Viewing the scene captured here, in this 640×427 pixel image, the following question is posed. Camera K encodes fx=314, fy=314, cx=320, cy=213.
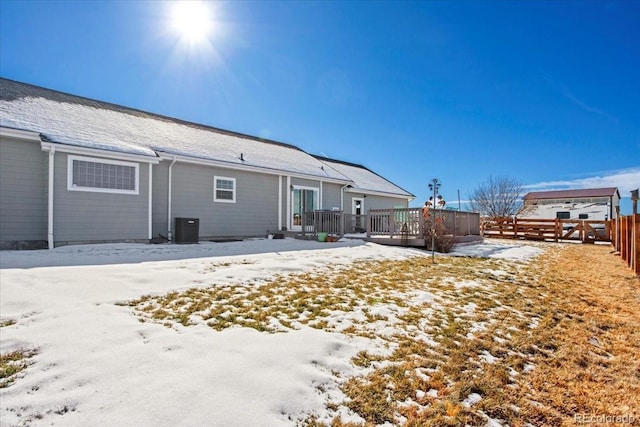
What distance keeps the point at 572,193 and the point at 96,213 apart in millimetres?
48640

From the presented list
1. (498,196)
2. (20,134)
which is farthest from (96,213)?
(498,196)

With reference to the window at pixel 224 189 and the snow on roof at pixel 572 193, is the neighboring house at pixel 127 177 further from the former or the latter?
the snow on roof at pixel 572 193

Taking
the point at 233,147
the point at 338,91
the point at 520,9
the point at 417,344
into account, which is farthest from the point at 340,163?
the point at 417,344

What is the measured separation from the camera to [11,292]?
12.0 ft

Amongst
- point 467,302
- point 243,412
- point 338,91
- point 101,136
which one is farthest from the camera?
point 338,91

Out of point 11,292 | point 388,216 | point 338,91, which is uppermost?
point 338,91

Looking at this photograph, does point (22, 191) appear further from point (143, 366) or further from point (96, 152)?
point (143, 366)

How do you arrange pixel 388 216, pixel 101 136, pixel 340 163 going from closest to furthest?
pixel 101 136 < pixel 388 216 < pixel 340 163

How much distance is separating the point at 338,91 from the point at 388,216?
699cm

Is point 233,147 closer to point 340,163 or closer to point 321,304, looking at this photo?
point 340,163

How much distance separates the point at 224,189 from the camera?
12.0 m

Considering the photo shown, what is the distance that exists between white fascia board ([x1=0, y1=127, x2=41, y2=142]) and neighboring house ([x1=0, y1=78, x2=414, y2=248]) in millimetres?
25

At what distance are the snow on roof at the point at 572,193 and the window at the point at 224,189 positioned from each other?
4152cm

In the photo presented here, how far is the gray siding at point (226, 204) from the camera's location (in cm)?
1095
